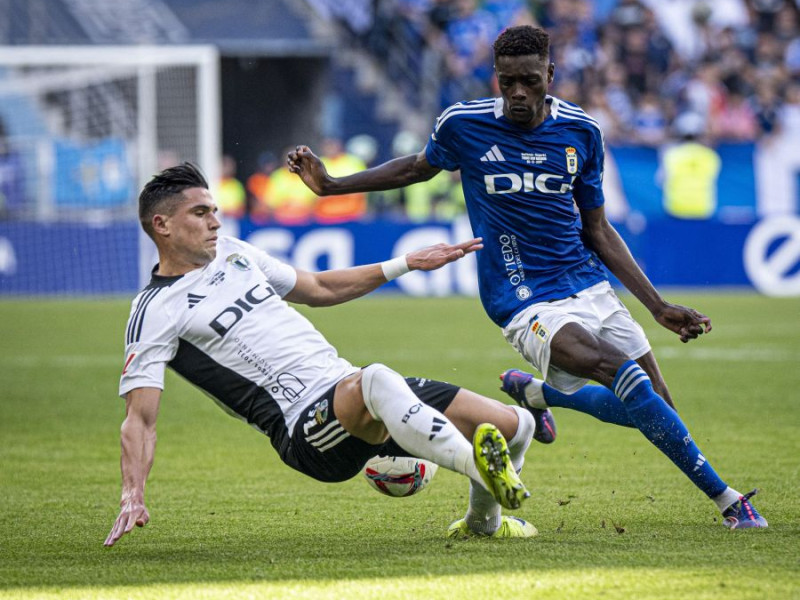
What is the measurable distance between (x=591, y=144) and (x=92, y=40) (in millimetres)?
20842

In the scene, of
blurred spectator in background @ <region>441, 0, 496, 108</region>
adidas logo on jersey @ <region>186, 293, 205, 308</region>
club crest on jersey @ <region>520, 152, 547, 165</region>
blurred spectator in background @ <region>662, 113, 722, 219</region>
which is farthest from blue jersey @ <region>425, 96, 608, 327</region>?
blurred spectator in background @ <region>441, 0, 496, 108</region>

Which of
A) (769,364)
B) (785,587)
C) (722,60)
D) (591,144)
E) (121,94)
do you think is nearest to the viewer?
(785,587)

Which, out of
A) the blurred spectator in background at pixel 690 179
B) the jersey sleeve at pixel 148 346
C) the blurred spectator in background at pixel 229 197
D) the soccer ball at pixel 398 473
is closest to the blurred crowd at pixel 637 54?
Answer: the blurred spectator in background at pixel 690 179

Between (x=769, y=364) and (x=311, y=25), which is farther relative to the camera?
(x=311, y=25)

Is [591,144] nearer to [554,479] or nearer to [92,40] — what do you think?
[554,479]

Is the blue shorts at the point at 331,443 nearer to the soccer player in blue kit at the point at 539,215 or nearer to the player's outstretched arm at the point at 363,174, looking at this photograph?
the soccer player in blue kit at the point at 539,215

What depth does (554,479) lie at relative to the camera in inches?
271

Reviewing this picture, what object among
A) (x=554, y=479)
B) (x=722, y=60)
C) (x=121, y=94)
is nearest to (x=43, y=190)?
(x=121, y=94)

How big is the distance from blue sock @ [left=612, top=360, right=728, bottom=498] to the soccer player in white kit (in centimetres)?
45

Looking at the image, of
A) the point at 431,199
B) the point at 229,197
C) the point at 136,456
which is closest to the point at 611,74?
the point at 431,199

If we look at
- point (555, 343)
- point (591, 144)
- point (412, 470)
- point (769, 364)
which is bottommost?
point (769, 364)

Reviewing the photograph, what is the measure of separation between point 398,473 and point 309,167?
152 cm

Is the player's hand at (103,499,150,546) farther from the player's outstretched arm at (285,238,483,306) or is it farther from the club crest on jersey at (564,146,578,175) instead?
the club crest on jersey at (564,146,578,175)

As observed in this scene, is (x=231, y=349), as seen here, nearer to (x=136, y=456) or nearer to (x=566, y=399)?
(x=136, y=456)
